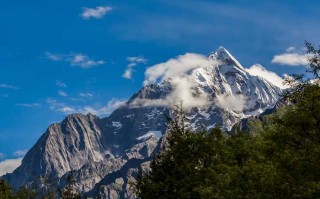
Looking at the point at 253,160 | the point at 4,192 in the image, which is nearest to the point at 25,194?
the point at 4,192

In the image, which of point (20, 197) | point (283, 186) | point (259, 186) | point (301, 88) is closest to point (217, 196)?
point (259, 186)

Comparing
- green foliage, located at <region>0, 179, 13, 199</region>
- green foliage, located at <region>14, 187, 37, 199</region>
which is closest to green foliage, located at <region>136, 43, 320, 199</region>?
green foliage, located at <region>0, 179, 13, 199</region>

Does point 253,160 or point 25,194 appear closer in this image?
point 253,160

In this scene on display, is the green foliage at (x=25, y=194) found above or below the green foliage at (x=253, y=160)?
above

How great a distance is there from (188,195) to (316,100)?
17.9m

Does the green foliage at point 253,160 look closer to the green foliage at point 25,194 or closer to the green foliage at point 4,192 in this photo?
the green foliage at point 4,192

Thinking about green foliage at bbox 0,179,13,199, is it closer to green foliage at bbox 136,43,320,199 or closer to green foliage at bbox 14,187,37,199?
green foliage at bbox 14,187,37,199

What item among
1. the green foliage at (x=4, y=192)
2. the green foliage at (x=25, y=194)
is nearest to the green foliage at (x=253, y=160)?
the green foliage at (x=4, y=192)

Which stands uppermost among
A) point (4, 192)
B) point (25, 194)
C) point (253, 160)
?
point (25, 194)

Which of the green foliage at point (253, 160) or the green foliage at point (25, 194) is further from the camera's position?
the green foliage at point (25, 194)

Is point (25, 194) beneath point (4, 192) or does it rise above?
above

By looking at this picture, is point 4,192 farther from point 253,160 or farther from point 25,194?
point 253,160

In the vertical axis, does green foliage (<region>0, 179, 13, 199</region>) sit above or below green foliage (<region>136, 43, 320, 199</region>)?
above

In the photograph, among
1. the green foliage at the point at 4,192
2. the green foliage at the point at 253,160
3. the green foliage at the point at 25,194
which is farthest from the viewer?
the green foliage at the point at 25,194
